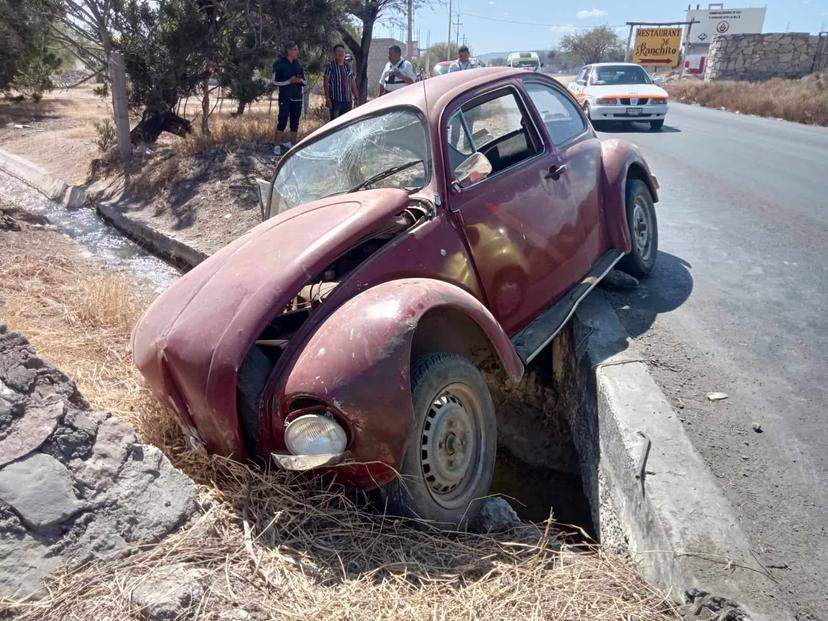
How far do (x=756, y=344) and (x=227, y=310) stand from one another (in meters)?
3.25

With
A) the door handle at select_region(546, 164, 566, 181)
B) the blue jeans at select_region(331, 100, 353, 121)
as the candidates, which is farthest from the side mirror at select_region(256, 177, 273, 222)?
the blue jeans at select_region(331, 100, 353, 121)

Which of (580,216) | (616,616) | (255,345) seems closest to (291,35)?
(580,216)

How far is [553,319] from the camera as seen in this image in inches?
159

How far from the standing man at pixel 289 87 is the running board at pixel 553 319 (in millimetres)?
7586

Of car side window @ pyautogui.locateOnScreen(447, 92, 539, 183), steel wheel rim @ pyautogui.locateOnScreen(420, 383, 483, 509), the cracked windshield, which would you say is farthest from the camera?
car side window @ pyautogui.locateOnScreen(447, 92, 539, 183)

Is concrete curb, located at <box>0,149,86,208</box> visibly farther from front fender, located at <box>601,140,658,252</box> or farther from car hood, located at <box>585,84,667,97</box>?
car hood, located at <box>585,84,667,97</box>

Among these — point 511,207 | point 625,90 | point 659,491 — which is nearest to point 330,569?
point 659,491

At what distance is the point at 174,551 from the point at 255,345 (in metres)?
0.88

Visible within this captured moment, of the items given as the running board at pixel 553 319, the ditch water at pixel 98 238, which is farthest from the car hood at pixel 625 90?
the running board at pixel 553 319

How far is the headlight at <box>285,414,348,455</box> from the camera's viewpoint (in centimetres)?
260

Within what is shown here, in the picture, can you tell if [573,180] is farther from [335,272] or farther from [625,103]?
[625,103]

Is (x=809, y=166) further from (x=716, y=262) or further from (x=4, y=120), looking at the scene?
(x=4, y=120)

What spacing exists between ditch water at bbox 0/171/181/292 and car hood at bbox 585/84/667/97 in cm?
1119

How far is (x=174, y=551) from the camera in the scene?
2.49 meters
